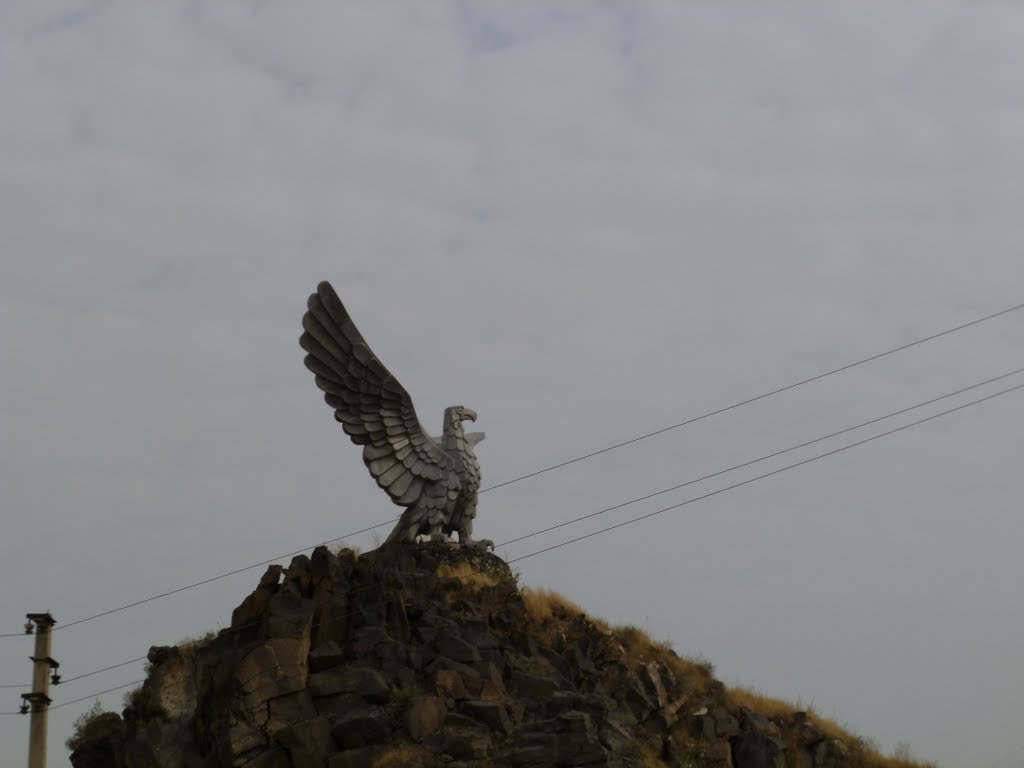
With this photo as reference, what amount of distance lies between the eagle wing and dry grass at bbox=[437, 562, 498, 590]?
4.74ft

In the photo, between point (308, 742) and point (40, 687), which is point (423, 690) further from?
point (40, 687)

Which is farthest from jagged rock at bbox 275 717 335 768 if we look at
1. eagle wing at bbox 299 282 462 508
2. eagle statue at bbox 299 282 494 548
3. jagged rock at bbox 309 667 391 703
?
eagle wing at bbox 299 282 462 508

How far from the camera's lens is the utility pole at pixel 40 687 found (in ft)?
82.7

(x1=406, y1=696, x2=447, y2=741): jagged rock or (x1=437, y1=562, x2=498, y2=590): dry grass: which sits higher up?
(x1=437, y1=562, x2=498, y2=590): dry grass

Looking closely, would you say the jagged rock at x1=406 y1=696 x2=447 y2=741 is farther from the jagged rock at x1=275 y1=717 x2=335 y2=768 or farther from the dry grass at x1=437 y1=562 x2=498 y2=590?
the dry grass at x1=437 y1=562 x2=498 y2=590

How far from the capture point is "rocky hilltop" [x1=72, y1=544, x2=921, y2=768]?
2453 cm

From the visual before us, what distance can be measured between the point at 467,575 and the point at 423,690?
432 cm

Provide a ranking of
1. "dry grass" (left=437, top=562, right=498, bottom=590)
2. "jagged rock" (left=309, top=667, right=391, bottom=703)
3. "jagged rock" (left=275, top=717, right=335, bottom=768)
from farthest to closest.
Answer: "dry grass" (left=437, top=562, right=498, bottom=590)
"jagged rock" (left=309, top=667, right=391, bottom=703)
"jagged rock" (left=275, top=717, right=335, bottom=768)

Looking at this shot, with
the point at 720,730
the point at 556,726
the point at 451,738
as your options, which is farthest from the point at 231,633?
the point at 720,730

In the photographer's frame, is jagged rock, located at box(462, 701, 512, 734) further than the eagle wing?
Answer: No

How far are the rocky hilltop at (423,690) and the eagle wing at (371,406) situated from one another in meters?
1.38

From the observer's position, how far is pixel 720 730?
29.3 m

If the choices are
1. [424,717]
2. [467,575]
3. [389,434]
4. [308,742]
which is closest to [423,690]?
[424,717]

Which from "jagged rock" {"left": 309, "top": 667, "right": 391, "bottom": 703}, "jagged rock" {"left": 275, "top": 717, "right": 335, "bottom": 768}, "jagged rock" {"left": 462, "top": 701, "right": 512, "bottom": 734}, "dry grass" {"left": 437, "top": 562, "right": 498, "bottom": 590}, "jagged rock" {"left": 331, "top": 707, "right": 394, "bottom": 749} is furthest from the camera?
"dry grass" {"left": 437, "top": 562, "right": 498, "bottom": 590}
